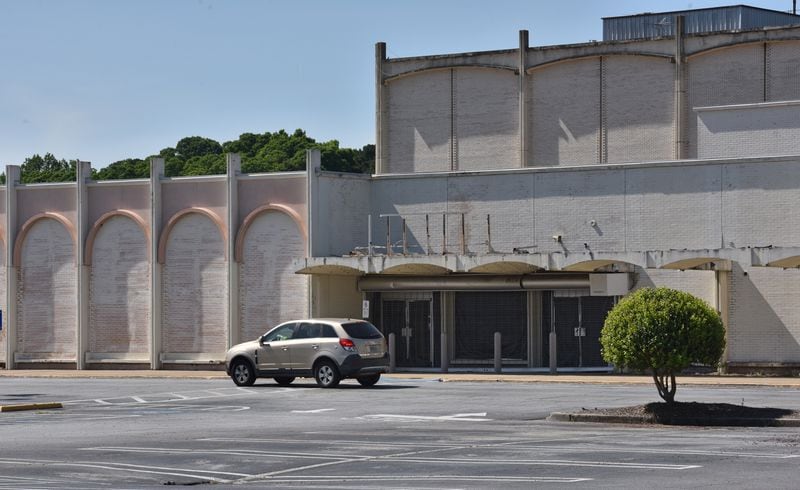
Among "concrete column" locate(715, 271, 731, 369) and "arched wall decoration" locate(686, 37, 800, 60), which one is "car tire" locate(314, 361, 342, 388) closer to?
"concrete column" locate(715, 271, 731, 369)

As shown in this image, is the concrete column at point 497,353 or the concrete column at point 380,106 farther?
the concrete column at point 380,106

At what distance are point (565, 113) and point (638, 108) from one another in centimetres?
277

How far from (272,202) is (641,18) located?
18196 millimetres

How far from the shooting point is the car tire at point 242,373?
33.2 m

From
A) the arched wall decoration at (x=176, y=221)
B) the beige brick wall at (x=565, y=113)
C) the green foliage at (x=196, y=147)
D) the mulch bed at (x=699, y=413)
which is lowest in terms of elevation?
the mulch bed at (x=699, y=413)

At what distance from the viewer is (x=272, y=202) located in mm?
43312

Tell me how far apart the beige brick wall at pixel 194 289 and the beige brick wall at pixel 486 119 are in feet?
38.7

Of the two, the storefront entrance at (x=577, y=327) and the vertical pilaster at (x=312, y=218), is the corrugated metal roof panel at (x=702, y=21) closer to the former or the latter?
the storefront entrance at (x=577, y=327)

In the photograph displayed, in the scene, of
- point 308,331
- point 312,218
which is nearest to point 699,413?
point 308,331

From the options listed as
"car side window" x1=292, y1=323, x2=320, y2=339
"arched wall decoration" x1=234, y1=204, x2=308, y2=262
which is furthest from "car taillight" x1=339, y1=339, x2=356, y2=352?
"arched wall decoration" x1=234, y1=204, x2=308, y2=262

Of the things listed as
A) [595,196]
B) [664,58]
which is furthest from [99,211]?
[664,58]

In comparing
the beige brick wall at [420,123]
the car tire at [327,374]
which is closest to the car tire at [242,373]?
the car tire at [327,374]

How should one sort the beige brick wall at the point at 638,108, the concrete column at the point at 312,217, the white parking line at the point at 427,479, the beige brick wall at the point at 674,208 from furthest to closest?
1. the beige brick wall at the point at 638,108
2. the concrete column at the point at 312,217
3. the beige brick wall at the point at 674,208
4. the white parking line at the point at 427,479

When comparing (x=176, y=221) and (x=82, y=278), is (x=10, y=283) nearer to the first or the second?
(x=82, y=278)
